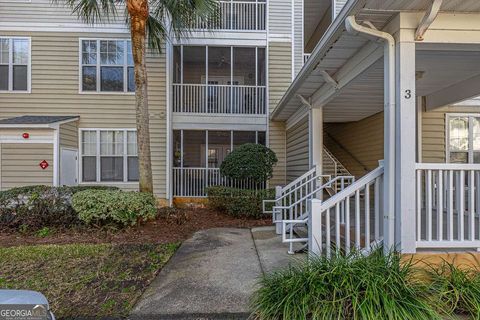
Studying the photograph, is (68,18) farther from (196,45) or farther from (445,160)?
(445,160)

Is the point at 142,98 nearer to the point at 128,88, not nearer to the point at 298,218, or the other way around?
the point at 128,88

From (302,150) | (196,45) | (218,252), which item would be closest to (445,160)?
(302,150)

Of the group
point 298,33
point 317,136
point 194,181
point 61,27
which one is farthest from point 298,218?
point 61,27

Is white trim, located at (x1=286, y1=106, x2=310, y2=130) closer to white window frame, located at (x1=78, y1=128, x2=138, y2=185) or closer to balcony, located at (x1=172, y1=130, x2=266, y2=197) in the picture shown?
balcony, located at (x1=172, y1=130, x2=266, y2=197)

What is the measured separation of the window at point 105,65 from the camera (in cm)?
1109

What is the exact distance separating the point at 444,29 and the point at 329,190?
20.7ft

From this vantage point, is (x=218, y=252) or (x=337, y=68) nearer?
(x=337, y=68)

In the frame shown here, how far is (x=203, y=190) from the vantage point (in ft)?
37.2

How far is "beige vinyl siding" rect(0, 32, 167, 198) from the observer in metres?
10.9

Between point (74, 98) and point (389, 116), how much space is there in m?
10.5

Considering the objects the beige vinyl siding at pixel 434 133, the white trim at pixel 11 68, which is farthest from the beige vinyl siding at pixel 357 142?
the white trim at pixel 11 68

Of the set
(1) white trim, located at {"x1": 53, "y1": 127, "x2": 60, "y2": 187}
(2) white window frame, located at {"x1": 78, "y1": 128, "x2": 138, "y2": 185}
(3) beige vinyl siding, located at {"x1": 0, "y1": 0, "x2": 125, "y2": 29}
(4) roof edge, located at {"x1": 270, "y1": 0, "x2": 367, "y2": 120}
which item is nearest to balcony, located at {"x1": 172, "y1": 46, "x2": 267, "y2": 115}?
(2) white window frame, located at {"x1": 78, "y1": 128, "x2": 138, "y2": 185}

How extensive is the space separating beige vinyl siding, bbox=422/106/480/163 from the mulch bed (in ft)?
14.3

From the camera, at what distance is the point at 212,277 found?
445 cm
